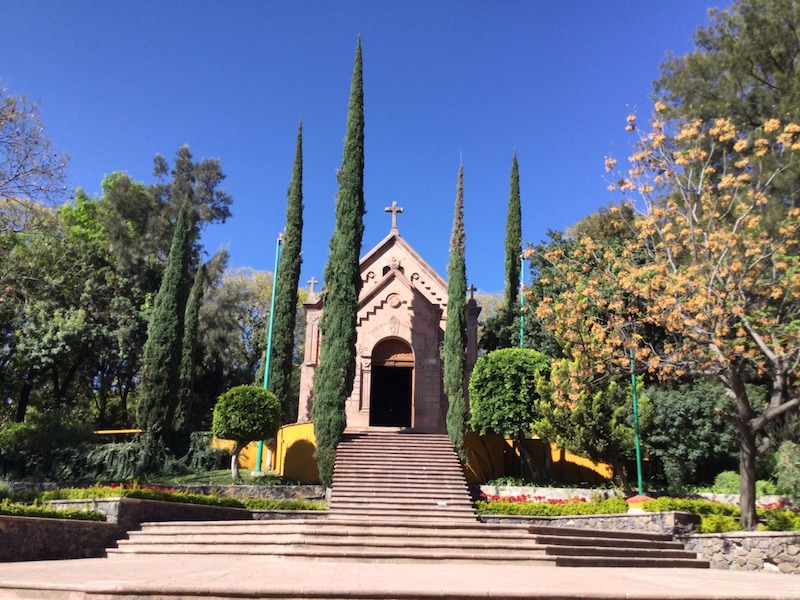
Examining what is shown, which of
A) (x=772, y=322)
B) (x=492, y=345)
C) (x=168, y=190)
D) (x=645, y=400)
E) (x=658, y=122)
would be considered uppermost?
(x=168, y=190)

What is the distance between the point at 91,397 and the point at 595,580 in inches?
1114

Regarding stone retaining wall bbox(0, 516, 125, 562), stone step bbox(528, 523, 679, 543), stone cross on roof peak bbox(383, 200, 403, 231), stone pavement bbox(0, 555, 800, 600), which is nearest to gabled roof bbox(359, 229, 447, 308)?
stone cross on roof peak bbox(383, 200, 403, 231)

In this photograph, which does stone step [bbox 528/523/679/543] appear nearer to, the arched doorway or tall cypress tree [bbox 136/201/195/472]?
the arched doorway

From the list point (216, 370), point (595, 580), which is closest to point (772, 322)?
point (595, 580)

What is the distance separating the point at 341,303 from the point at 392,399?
7638mm

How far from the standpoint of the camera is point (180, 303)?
22.9 m

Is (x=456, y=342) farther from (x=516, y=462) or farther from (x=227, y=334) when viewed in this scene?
(x=227, y=334)

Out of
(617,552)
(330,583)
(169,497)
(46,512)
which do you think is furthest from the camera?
(169,497)

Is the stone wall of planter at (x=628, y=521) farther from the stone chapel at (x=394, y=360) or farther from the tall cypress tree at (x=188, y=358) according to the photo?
the tall cypress tree at (x=188, y=358)

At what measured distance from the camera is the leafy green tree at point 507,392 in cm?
1859

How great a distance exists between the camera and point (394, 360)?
80.3 feet

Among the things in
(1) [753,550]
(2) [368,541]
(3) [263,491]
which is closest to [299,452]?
(3) [263,491]

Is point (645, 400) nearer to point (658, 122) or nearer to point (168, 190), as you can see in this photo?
point (658, 122)

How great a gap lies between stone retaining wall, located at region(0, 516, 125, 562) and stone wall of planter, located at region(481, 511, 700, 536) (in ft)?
28.8
